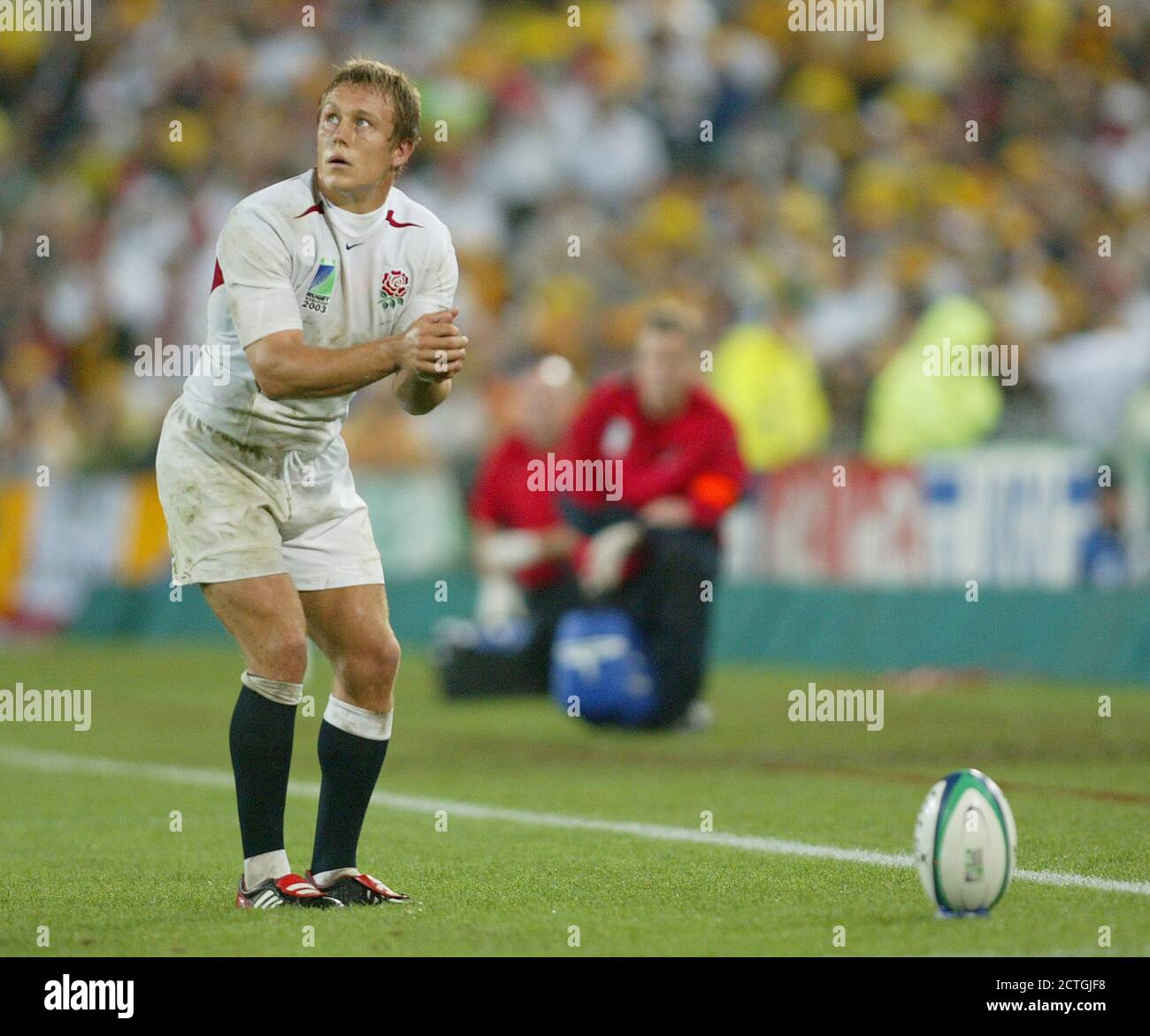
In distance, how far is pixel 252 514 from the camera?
574 cm

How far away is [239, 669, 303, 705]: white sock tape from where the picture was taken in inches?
224

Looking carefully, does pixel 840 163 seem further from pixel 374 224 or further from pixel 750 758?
pixel 374 224

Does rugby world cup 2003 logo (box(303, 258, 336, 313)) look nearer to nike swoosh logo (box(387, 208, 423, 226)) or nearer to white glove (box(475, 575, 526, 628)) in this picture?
nike swoosh logo (box(387, 208, 423, 226))

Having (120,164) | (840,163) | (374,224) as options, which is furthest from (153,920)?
(120,164)

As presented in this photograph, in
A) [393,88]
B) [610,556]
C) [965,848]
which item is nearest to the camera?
[965,848]

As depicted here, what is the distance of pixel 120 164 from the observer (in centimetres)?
2288

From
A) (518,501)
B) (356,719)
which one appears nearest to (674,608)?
(518,501)

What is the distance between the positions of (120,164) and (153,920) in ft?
61.1

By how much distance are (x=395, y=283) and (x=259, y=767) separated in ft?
4.64

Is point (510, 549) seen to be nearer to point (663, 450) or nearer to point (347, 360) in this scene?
point (663, 450)

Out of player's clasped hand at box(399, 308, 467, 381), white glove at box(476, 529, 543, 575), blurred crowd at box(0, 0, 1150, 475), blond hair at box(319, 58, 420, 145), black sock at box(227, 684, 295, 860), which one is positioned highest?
blurred crowd at box(0, 0, 1150, 475)

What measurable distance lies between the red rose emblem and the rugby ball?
2.04 m

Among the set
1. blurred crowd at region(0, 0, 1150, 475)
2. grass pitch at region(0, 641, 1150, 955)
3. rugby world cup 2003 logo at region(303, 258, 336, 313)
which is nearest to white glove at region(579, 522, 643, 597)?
grass pitch at region(0, 641, 1150, 955)
